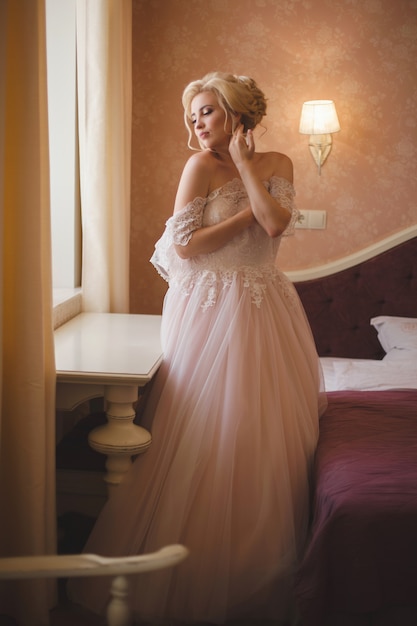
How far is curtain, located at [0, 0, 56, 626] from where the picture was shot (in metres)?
1.69

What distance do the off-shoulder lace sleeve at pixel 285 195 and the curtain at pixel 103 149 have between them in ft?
3.17

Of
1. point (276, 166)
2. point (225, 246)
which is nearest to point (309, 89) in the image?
point (276, 166)

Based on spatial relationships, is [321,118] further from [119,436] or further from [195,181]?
[119,436]

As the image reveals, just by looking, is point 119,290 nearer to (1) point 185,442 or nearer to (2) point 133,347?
(2) point 133,347

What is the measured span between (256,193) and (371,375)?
1.13 metres

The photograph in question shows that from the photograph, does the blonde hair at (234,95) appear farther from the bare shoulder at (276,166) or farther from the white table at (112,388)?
the white table at (112,388)

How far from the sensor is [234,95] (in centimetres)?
226

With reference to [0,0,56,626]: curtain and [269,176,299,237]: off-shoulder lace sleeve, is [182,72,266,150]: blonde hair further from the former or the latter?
[0,0,56,626]: curtain

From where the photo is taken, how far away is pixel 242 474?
2098mm

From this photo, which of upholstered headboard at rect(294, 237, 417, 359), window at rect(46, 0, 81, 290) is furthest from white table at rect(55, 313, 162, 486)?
upholstered headboard at rect(294, 237, 417, 359)

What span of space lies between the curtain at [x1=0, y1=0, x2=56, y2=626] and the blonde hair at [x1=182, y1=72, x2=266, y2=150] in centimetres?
65

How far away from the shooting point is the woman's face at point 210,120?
2285 millimetres

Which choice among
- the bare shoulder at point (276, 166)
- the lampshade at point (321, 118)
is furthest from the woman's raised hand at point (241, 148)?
the lampshade at point (321, 118)

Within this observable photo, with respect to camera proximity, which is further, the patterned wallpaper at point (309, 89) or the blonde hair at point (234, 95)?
the patterned wallpaper at point (309, 89)
